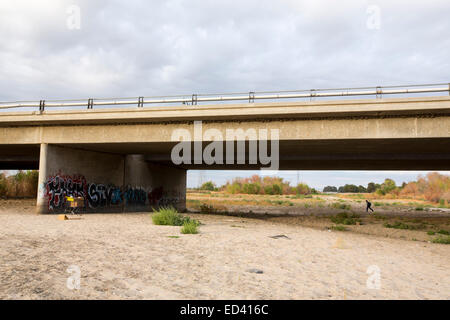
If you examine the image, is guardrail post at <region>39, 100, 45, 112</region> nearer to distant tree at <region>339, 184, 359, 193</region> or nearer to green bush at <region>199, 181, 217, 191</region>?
green bush at <region>199, 181, 217, 191</region>

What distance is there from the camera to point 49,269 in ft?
20.5

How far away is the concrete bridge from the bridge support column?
62 millimetres

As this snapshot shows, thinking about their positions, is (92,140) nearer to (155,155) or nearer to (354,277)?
(155,155)

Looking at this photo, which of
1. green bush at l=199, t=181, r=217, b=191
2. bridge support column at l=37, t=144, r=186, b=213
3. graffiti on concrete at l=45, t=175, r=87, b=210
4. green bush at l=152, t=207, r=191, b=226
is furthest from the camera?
green bush at l=199, t=181, r=217, b=191

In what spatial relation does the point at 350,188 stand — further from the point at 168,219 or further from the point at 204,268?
the point at 204,268

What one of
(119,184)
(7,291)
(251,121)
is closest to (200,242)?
(7,291)

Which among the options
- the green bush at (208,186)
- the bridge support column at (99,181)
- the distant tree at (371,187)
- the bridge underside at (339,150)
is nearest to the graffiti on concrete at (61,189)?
the bridge support column at (99,181)

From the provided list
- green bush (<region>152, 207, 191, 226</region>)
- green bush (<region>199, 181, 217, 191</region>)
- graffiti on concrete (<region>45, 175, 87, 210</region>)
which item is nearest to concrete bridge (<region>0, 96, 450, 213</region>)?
graffiti on concrete (<region>45, 175, 87, 210</region>)

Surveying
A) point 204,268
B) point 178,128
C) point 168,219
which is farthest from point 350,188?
point 204,268

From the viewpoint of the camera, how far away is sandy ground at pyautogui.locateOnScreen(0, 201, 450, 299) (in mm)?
5531

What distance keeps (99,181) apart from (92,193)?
1.01 m

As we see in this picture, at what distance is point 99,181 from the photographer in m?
22.5

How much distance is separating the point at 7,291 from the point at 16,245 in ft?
12.6
